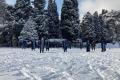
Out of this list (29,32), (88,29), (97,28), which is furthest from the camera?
(97,28)

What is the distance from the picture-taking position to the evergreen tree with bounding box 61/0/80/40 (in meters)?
71.3

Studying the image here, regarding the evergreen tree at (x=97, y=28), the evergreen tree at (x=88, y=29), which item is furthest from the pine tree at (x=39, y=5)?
the evergreen tree at (x=97, y=28)

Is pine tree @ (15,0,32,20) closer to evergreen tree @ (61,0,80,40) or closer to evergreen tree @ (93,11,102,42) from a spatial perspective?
evergreen tree @ (61,0,80,40)

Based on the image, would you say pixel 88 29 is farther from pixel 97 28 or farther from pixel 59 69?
pixel 59 69

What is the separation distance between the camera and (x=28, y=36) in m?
67.0

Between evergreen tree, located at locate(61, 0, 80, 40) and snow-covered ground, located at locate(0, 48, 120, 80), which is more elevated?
evergreen tree, located at locate(61, 0, 80, 40)

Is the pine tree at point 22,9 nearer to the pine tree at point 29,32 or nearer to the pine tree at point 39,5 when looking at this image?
the pine tree at point 29,32

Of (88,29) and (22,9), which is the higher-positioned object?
(22,9)

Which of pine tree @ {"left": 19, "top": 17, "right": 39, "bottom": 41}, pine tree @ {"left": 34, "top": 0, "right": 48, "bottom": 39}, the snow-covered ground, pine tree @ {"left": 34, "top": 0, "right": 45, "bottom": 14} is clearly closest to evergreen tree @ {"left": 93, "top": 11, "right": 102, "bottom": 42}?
pine tree @ {"left": 34, "top": 0, "right": 45, "bottom": 14}

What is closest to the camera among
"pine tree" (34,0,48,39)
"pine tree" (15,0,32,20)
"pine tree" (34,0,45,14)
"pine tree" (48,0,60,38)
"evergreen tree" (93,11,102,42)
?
"pine tree" (15,0,32,20)

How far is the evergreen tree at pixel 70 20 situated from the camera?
234 feet

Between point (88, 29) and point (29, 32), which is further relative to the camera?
point (88, 29)

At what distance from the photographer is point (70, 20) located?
240ft

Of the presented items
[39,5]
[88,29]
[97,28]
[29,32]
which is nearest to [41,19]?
[39,5]
